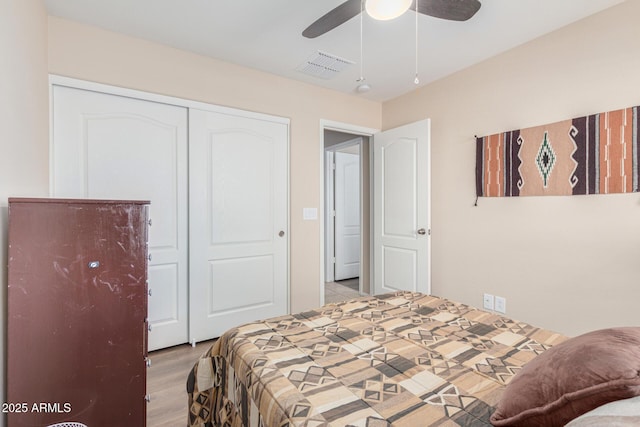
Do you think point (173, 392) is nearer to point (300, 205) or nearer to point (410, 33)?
point (300, 205)

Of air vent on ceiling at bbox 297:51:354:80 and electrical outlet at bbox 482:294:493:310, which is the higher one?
air vent on ceiling at bbox 297:51:354:80

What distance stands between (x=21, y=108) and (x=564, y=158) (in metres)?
3.26

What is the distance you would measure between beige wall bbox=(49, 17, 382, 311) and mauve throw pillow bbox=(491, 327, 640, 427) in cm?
252

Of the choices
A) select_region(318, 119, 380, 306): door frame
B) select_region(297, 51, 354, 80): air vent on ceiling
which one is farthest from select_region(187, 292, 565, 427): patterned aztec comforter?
select_region(297, 51, 354, 80): air vent on ceiling

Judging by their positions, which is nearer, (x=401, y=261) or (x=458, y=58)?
(x=458, y=58)

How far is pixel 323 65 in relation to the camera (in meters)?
2.79

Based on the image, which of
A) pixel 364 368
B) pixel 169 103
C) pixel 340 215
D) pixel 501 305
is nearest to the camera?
pixel 364 368

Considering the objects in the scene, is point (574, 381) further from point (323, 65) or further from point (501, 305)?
point (323, 65)

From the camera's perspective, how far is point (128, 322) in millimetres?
1437

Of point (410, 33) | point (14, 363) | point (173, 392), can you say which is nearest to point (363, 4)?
point (410, 33)

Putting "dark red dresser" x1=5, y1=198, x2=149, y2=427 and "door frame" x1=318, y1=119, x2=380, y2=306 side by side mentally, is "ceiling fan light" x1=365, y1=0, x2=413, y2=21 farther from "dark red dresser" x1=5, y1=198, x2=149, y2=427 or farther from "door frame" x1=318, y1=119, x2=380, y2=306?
"door frame" x1=318, y1=119, x2=380, y2=306

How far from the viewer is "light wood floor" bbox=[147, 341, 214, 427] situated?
5.63 ft

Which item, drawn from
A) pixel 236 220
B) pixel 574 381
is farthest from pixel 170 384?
pixel 574 381

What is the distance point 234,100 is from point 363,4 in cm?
165
